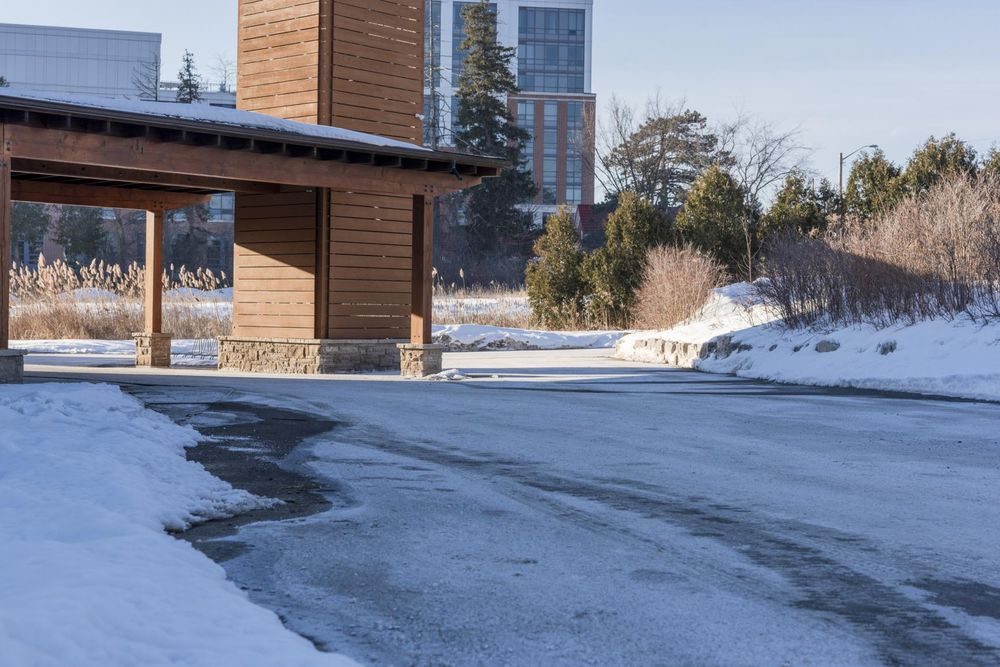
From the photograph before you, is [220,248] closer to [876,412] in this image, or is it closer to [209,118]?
[209,118]

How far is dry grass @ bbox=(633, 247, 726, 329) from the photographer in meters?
24.3

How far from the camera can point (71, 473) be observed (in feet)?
21.0

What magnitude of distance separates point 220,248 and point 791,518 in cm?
5486

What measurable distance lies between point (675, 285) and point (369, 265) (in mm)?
8712

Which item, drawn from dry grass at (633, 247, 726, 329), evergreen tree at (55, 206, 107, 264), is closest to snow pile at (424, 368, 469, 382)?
dry grass at (633, 247, 726, 329)

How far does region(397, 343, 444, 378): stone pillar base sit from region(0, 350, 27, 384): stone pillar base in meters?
5.96

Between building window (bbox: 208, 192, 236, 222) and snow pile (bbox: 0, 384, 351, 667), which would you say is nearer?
snow pile (bbox: 0, 384, 351, 667)

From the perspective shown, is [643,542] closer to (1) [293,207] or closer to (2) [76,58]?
(1) [293,207]

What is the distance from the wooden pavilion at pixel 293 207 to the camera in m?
14.4

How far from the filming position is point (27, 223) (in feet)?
171

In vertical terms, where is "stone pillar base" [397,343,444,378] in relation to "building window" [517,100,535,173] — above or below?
below

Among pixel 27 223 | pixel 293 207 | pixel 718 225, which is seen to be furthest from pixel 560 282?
pixel 27 223

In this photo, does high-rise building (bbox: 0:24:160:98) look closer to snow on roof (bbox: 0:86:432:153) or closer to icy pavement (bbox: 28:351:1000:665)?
snow on roof (bbox: 0:86:432:153)

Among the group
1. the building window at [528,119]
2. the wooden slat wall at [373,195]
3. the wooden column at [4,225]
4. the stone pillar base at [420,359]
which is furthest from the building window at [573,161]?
the wooden column at [4,225]
